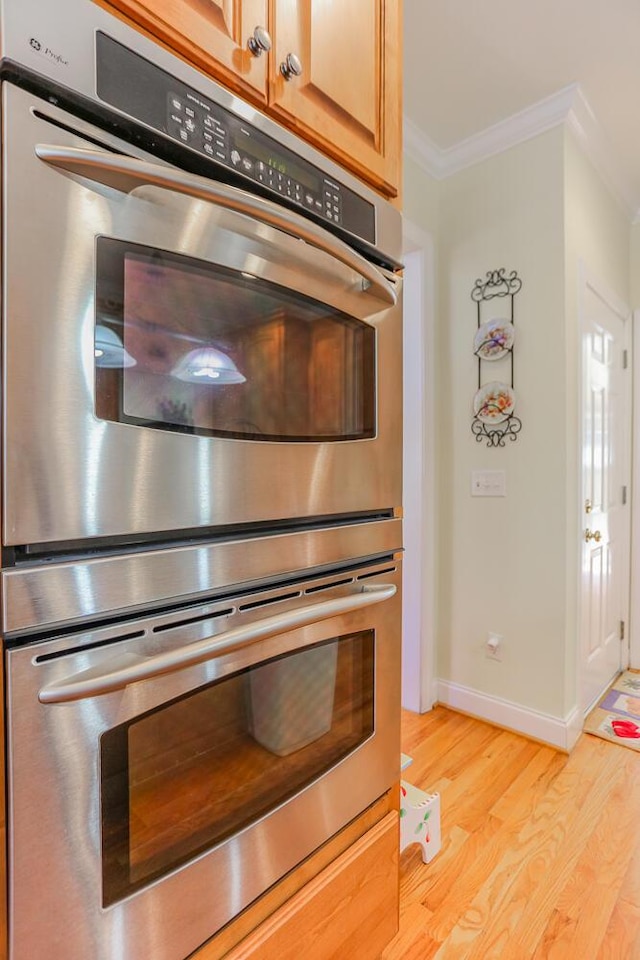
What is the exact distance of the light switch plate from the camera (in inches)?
84.0

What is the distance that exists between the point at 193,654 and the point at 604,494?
239 centimetres

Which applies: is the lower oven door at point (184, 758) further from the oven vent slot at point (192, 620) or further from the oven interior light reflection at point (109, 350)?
the oven interior light reflection at point (109, 350)

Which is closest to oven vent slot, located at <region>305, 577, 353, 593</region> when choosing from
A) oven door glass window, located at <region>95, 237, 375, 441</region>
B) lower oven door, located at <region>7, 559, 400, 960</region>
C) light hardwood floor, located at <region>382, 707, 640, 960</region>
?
lower oven door, located at <region>7, 559, 400, 960</region>

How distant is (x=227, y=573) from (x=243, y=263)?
0.42 m

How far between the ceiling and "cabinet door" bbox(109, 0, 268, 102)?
1208 mm

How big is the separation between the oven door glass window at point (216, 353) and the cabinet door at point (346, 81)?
0.30 m

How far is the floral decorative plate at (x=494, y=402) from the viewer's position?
2.10m

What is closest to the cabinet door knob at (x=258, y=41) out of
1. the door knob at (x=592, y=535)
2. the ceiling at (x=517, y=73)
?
the ceiling at (x=517, y=73)

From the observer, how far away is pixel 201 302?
25.0 inches

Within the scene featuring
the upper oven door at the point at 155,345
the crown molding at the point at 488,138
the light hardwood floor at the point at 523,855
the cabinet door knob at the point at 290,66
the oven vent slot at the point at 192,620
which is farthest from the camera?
the crown molding at the point at 488,138

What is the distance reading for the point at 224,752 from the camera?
2.29ft

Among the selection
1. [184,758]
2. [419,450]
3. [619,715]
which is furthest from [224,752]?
[619,715]

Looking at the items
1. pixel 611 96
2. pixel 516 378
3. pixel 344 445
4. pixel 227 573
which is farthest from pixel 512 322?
pixel 227 573

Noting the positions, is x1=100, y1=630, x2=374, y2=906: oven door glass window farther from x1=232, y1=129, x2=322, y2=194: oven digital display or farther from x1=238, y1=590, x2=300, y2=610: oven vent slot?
x1=232, y1=129, x2=322, y2=194: oven digital display
